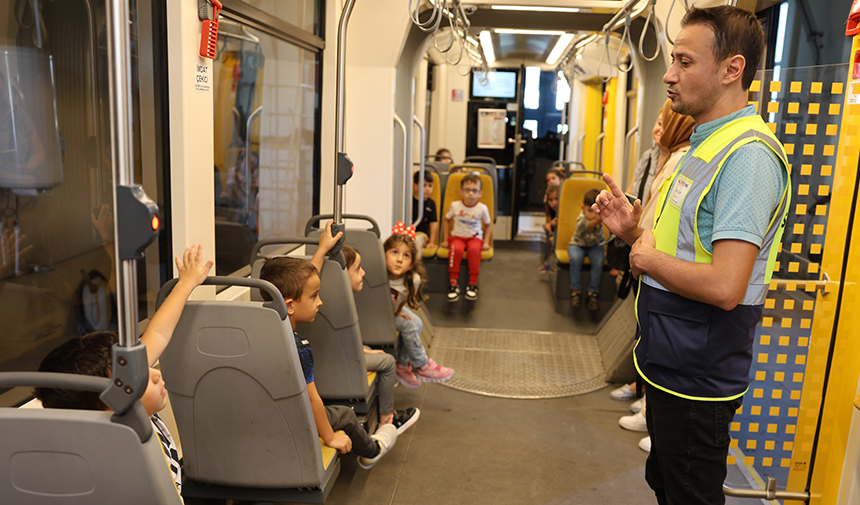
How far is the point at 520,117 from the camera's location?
1133cm

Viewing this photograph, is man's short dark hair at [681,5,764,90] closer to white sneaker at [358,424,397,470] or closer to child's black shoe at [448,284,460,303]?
white sneaker at [358,424,397,470]

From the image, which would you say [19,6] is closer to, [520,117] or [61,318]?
[61,318]

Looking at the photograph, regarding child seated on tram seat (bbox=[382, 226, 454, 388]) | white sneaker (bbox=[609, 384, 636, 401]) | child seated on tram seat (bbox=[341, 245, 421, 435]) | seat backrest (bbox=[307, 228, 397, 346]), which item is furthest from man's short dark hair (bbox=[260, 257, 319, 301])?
white sneaker (bbox=[609, 384, 636, 401])

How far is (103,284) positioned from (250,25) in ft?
5.16

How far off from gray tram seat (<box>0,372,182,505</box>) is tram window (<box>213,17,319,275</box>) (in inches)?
80.5

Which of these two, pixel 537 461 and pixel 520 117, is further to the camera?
pixel 520 117

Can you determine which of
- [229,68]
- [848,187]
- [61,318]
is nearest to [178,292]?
[61,318]

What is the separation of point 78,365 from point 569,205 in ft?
18.0

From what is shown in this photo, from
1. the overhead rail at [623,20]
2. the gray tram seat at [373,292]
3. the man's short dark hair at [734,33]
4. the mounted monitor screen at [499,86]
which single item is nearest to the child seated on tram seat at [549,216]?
the overhead rail at [623,20]

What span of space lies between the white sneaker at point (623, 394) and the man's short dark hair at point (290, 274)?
94.2 inches

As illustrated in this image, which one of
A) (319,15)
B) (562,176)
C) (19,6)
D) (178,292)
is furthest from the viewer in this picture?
(562,176)

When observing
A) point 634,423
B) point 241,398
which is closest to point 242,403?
point 241,398

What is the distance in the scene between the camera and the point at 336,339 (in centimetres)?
284

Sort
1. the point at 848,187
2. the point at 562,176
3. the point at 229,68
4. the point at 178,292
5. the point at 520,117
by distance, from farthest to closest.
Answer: the point at 520,117, the point at 562,176, the point at 229,68, the point at 848,187, the point at 178,292
